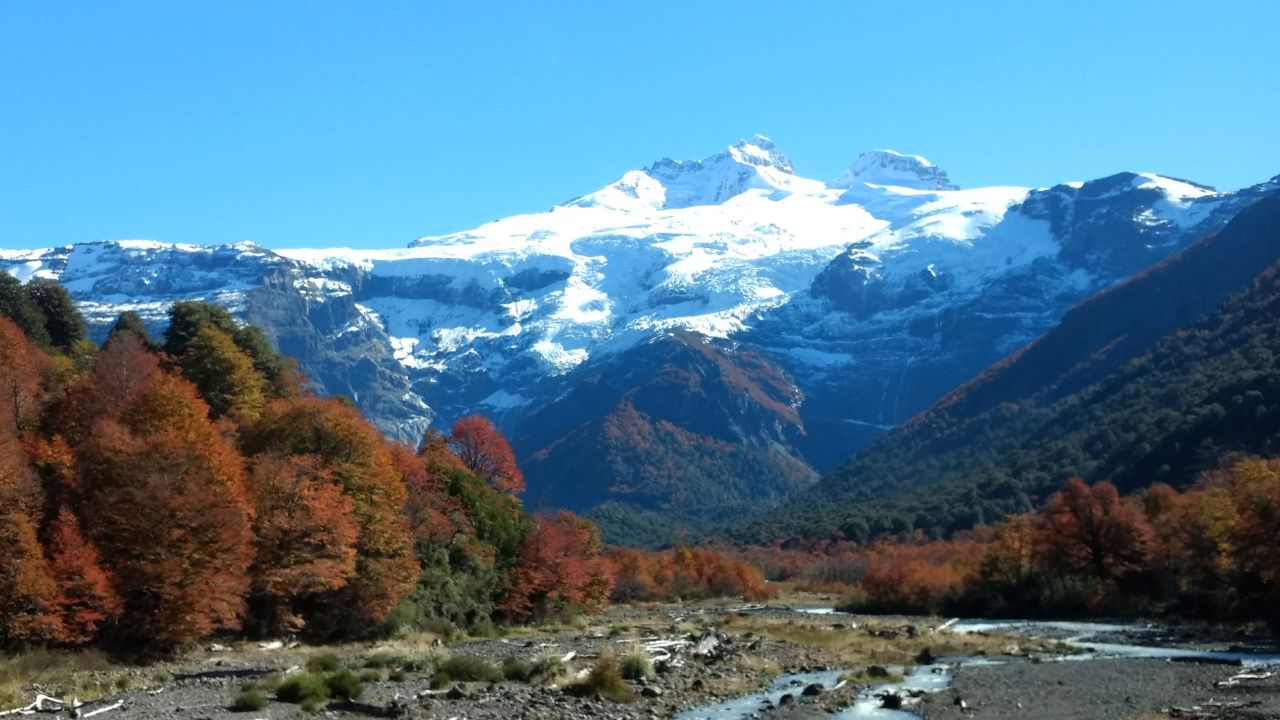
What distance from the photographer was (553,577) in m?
95.9

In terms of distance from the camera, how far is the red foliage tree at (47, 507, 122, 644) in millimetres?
48875

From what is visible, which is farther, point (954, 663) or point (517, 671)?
point (954, 663)

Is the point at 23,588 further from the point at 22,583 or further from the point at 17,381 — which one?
the point at 17,381

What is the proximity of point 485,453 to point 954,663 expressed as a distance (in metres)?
63.0

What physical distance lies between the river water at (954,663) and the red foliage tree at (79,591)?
25.5 metres

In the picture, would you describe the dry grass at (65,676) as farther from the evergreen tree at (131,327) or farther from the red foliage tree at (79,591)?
the evergreen tree at (131,327)

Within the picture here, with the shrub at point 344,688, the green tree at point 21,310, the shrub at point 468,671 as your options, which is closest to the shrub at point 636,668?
the shrub at point 468,671

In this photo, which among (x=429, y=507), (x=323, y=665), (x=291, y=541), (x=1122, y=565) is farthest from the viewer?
(x=1122, y=565)

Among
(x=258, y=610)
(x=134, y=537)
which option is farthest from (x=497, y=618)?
(x=134, y=537)

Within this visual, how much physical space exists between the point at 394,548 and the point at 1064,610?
207ft

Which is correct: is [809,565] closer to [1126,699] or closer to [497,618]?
[497,618]

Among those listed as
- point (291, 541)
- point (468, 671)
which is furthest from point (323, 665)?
point (291, 541)

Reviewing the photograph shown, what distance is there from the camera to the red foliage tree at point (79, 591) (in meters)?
48.9

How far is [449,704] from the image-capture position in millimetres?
42469
